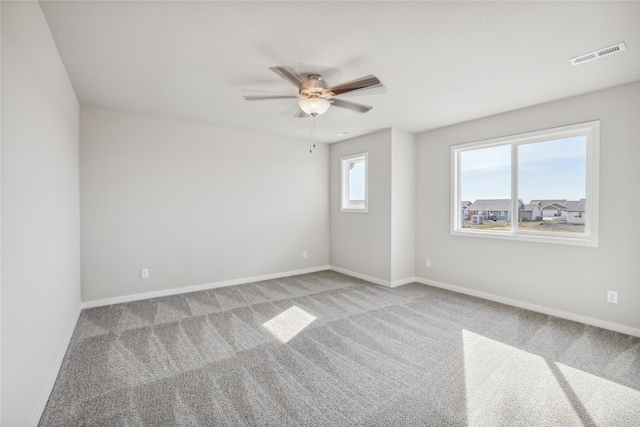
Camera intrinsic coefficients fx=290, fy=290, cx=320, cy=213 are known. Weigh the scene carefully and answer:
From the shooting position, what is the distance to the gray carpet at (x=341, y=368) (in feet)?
6.00

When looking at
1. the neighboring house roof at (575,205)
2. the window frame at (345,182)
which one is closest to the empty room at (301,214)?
the neighboring house roof at (575,205)

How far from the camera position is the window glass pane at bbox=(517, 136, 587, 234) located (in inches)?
129

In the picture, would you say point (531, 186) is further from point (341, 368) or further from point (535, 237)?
point (341, 368)

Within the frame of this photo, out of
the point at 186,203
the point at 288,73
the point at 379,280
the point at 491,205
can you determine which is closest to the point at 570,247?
the point at 491,205

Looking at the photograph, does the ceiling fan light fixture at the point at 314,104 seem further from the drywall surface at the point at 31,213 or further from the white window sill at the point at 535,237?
the white window sill at the point at 535,237

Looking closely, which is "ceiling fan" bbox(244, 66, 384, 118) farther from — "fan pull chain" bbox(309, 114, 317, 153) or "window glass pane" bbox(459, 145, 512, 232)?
"window glass pane" bbox(459, 145, 512, 232)

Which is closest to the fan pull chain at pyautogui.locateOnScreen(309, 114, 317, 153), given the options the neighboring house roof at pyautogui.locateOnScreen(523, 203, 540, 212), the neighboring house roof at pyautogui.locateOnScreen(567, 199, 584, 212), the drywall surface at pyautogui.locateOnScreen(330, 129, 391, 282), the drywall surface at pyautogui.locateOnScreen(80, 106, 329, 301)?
the drywall surface at pyautogui.locateOnScreen(80, 106, 329, 301)

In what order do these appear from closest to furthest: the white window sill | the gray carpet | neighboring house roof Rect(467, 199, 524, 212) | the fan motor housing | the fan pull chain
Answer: the gray carpet, the fan motor housing, the white window sill, neighboring house roof Rect(467, 199, 524, 212), the fan pull chain

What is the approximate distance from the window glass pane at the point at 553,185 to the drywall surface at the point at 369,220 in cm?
178

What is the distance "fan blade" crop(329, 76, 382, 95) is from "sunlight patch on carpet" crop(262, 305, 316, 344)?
2.35 m

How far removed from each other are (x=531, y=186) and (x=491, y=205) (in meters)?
0.55

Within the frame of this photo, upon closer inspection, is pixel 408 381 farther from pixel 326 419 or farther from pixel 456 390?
pixel 326 419

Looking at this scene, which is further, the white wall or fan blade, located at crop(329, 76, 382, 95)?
the white wall

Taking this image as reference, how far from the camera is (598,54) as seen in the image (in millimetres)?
2332
